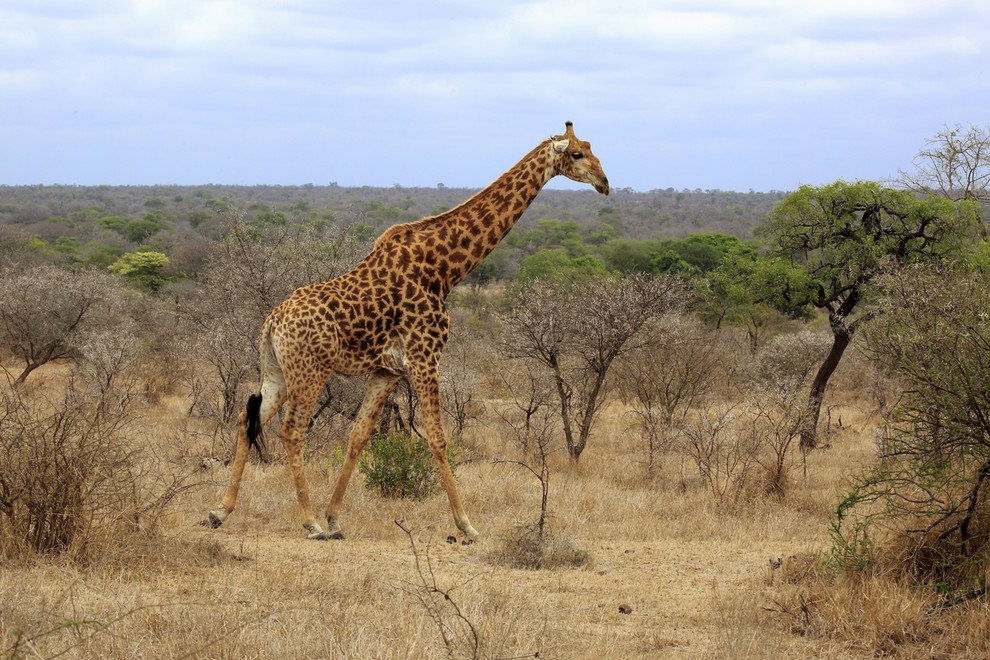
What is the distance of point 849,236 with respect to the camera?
43.5 feet

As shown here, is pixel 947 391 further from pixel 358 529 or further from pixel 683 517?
pixel 358 529

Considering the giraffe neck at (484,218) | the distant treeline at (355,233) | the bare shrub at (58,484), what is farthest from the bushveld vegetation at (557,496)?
the distant treeline at (355,233)

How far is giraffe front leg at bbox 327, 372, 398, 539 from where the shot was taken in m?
7.98

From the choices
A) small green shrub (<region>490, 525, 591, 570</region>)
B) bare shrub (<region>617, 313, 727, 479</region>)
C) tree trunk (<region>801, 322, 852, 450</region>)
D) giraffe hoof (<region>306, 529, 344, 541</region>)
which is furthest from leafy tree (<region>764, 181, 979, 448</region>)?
giraffe hoof (<region>306, 529, 344, 541</region>)

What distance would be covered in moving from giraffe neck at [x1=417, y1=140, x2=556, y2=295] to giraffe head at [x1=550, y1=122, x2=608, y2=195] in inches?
4.3

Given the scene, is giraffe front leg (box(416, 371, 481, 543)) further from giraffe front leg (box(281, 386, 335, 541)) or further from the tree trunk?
the tree trunk

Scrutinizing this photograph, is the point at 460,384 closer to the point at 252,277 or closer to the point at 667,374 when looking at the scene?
the point at 667,374

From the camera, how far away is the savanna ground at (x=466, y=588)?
500 centimetres

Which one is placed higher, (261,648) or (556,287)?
(556,287)

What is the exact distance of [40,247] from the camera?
1419 inches

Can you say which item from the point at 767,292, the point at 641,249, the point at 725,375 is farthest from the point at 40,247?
the point at 767,292

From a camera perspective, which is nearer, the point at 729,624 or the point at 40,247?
the point at 729,624

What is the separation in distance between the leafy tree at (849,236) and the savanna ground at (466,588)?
390 centimetres

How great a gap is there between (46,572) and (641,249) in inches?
1264
